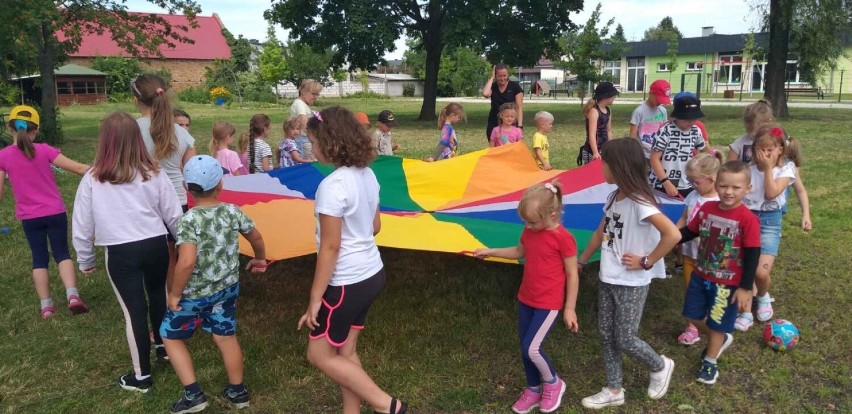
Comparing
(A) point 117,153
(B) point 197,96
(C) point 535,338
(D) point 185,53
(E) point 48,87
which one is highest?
(D) point 185,53

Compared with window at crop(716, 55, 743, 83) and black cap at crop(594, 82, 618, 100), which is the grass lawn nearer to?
black cap at crop(594, 82, 618, 100)

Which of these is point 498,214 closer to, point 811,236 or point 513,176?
point 513,176

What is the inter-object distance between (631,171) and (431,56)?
17.6 m

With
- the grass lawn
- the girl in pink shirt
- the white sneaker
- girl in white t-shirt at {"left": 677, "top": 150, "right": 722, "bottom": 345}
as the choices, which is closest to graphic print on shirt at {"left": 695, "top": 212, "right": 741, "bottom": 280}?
girl in white t-shirt at {"left": 677, "top": 150, "right": 722, "bottom": 345}

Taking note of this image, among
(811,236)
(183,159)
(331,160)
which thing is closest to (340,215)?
(331,160)

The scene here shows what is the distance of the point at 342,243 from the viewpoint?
7.82 ft

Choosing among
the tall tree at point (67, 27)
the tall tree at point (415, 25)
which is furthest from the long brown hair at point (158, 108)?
the tall tree at point (415, 25)

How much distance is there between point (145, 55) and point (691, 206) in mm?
12897

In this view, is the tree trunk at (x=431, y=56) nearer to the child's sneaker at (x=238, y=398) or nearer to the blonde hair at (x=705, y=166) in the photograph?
the blonde hair at (x=705, y=166)

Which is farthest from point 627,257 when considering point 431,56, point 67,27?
point 431,56

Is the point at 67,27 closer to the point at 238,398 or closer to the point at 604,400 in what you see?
the point at 238,398

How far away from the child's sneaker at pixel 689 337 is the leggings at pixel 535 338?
111 centimetres

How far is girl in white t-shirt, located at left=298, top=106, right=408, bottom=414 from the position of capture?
231 cm

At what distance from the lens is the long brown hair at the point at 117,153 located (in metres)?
2.87
